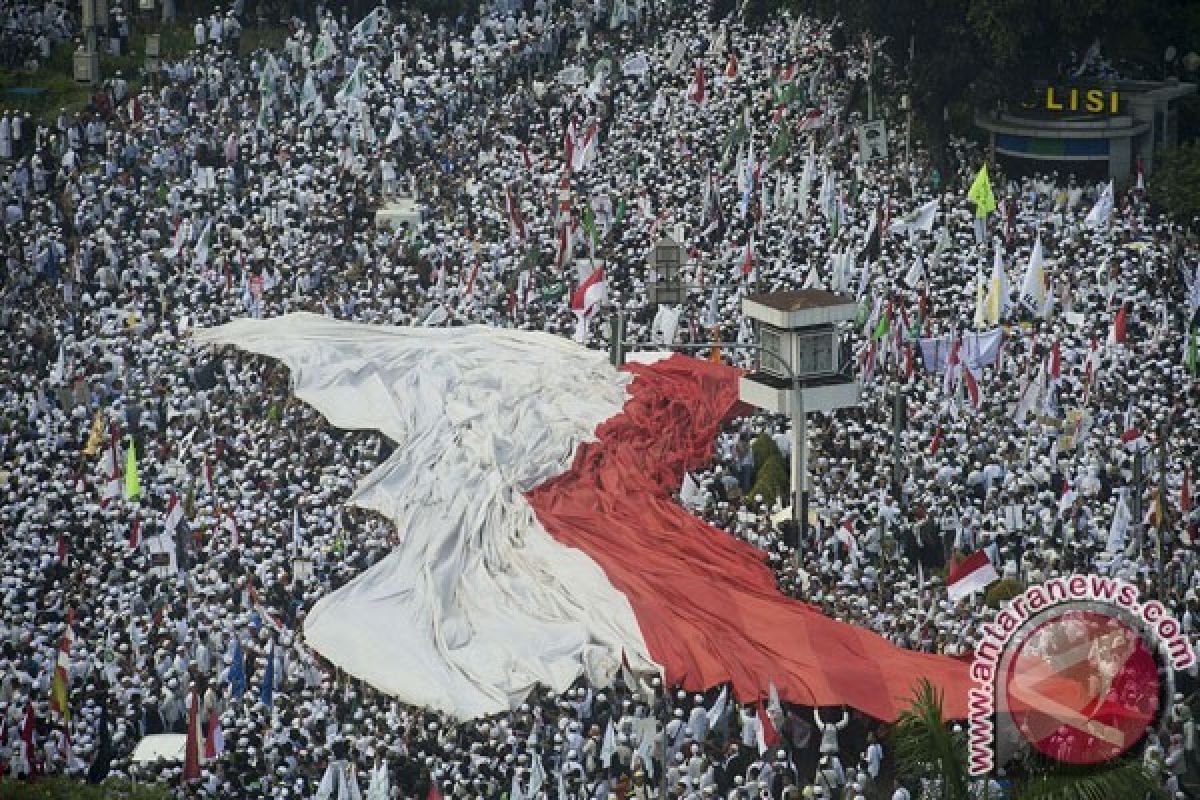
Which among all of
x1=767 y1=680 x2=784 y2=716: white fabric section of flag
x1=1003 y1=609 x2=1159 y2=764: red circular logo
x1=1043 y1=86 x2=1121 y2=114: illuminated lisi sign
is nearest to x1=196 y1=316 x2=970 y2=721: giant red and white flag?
x1=767 y1=680 x2=784 y2=716: white fabric section of flag

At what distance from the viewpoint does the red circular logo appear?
40.5m

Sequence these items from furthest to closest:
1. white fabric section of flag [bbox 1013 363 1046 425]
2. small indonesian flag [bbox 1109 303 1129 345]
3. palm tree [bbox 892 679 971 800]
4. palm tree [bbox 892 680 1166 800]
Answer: small indonesian flag [bbox 1109 303 1129 345]
white fabric section of flag [bbox 1013 363 1046 425]
palm tree [bbox 892 679 971 800]
palm tree [bbox 892 680 1166 800]

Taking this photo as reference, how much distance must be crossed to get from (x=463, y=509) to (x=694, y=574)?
13.3ft

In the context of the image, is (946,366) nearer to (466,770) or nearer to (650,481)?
(650,481)

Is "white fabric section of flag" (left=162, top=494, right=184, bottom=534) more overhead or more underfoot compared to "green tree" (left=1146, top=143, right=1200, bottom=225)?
more underfoot

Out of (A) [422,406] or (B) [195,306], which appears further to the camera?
(B) [195,306]

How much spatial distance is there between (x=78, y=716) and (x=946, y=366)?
677 inches

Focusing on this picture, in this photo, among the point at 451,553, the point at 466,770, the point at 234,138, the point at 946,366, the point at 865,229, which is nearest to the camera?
the point at 466,770

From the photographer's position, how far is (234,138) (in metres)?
72.7

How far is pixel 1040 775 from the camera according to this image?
125 feet

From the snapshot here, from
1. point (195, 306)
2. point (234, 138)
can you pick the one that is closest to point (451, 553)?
point (195, 306)

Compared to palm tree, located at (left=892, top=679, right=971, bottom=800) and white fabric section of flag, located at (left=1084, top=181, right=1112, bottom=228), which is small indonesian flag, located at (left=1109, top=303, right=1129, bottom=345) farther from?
palm tree, located at (left=892, top=679, right=971, bottom=800)

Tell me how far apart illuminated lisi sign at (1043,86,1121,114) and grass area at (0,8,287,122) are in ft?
59.9

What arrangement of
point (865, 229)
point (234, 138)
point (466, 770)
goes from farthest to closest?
point (234, 138) < point (865, 229) < point (466, 770)
